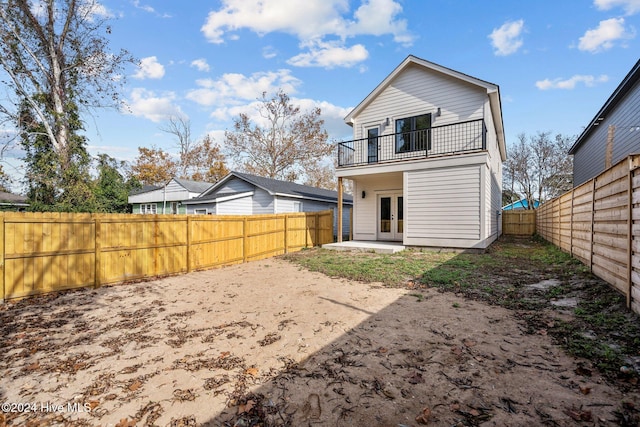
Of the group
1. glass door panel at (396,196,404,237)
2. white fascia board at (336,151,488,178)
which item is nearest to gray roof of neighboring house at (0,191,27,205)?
white fascia board at (336,151,488,178)

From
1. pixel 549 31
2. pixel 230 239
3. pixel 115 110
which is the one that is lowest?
pixel 230 239

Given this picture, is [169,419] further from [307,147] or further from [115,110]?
[307,147]

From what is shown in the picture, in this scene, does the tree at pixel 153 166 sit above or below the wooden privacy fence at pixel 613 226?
above

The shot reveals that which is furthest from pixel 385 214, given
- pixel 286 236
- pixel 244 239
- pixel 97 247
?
pixel 97 247

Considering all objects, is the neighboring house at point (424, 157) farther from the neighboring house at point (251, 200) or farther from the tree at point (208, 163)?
the tree at point (208, 163)

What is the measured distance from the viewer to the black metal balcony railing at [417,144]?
11.1 meters

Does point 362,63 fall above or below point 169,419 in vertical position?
above

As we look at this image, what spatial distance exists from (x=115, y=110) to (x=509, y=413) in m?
19.0

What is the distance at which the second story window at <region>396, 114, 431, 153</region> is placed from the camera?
476 inches

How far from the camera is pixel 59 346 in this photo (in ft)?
11.8

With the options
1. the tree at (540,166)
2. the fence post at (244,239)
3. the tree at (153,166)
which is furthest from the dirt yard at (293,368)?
the tree at (153,166)

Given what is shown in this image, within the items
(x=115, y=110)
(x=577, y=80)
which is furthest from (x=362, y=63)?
(x=115, y=110)

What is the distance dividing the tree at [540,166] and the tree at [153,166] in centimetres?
3938

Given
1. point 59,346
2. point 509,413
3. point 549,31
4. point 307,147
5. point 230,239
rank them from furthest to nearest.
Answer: point 307,147, point 549,31, point 230,239, point 59,346, point 509,413
